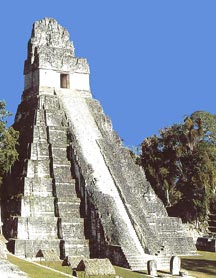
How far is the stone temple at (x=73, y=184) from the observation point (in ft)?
106

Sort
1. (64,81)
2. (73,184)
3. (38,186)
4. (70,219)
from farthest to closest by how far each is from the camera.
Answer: (64,81) → (73,184) → (38,186) → (70,219)

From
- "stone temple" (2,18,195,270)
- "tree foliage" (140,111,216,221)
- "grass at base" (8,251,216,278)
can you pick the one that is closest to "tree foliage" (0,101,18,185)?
"stone temple" (2,18,195,270)

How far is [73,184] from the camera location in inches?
1379

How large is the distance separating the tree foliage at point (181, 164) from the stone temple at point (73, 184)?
765 cm

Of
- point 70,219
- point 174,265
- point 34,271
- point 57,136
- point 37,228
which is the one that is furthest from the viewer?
point 57,136

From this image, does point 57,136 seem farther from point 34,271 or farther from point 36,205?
point 34,271

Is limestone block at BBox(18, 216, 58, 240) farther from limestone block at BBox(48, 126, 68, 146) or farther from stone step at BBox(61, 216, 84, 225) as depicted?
limestone block at BBox(48, 126, 68, 146)

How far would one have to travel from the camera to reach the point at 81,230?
110ft

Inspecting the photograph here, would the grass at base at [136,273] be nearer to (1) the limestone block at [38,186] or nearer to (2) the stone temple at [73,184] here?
(2) the stone temple at [73,184]

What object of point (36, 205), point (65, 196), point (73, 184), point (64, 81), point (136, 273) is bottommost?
point (136, 273)

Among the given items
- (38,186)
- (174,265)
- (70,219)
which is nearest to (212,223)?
(70,219)

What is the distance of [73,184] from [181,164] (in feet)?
47.4

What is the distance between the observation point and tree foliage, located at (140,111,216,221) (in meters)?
45.3

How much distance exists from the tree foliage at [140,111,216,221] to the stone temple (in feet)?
25.1
